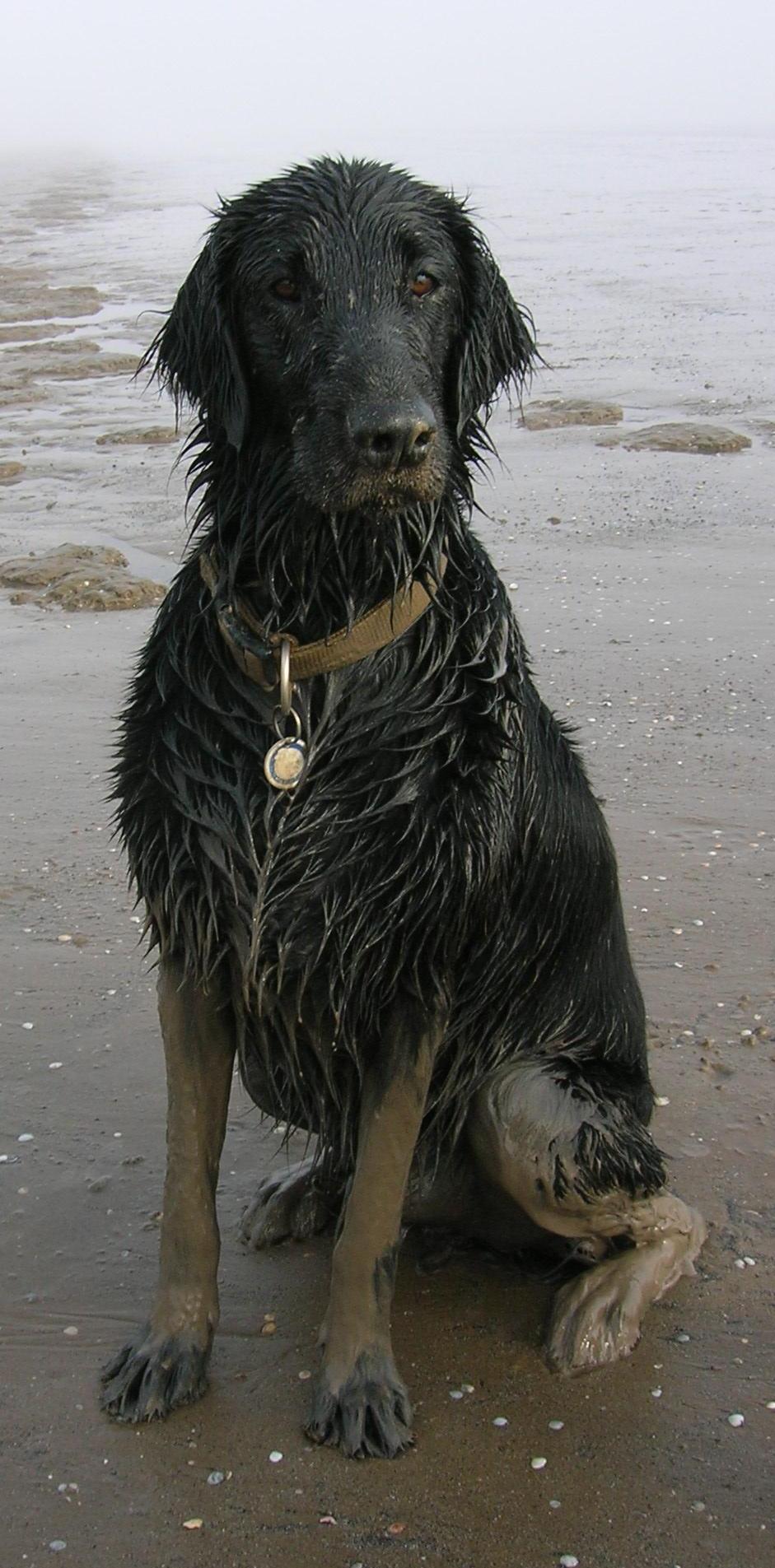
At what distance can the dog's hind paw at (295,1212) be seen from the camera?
12.0 ft

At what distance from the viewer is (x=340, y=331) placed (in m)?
3.00

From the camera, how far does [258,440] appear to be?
10.4ft

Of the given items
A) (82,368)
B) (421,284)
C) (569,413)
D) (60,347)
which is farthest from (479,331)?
(60,347)

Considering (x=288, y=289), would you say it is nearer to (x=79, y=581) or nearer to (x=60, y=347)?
(x=79, y=581)

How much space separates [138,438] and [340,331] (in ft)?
29.7

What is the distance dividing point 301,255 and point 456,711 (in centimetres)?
91

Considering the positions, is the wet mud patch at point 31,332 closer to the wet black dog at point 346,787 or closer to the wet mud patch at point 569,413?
the wet mud patch at point 569,413

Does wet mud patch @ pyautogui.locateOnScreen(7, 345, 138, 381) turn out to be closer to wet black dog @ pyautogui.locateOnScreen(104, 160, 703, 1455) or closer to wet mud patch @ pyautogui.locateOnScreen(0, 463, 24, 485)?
wet mud patch @ pyautogui.locateOnScreen(0, 463, 24, 485)

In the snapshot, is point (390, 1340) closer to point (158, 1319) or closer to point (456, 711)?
point (158, 1319)

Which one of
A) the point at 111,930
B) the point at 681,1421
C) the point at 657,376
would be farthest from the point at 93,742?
the point at 657,376

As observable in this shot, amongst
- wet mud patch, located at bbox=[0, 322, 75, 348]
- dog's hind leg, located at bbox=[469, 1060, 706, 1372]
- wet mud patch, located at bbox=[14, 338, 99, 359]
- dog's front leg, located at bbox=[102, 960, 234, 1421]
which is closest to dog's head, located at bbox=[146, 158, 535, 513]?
dog's front leg, located at bbox=[102, 960, 234, 1421]

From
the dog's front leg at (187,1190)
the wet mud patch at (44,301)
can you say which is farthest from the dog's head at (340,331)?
the wet mud patch at (44,301)

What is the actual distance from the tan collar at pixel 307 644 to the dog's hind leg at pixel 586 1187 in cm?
93

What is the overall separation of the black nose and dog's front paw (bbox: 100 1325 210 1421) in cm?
174
